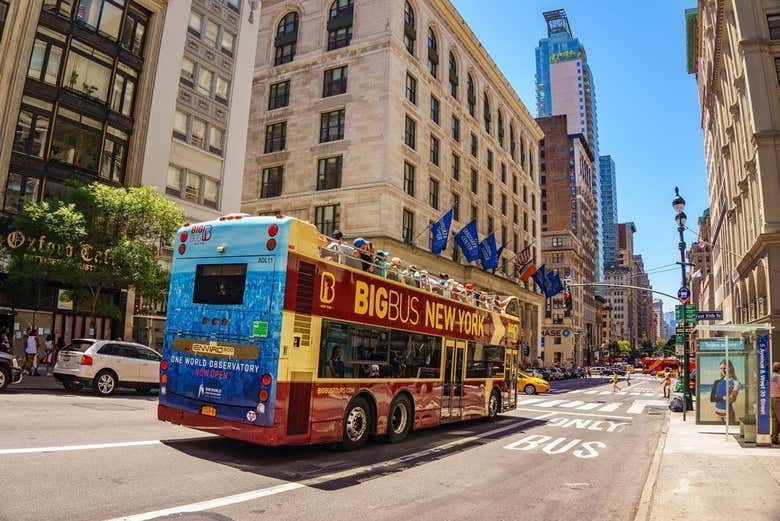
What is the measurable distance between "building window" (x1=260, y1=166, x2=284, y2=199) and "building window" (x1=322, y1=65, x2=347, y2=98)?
279 inches

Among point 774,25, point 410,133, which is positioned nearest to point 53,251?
point 410,133

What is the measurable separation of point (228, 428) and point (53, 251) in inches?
564

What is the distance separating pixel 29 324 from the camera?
76.9 feet

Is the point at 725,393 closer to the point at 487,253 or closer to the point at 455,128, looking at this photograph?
the point at 487,253

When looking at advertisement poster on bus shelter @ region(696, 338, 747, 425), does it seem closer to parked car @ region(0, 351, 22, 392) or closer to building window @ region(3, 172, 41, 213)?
parked car @ region(0, 351, 22, 392)

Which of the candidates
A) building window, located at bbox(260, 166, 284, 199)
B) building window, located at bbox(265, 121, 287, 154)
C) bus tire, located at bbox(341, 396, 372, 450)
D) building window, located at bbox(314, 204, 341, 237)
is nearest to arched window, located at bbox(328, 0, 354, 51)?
building window, located at bbox(265, 121, 287, 154)

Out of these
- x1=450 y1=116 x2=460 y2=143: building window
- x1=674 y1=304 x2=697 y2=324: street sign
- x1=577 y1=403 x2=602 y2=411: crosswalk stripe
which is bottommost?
x1=577 y1=403 x2=602 y2=411: crosswalk stripe

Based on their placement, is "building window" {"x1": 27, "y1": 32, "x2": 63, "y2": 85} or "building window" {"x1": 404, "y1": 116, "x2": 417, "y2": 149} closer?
"building window" {"x1": 27, "y1": 32, "x2": 63, "y2": 85}

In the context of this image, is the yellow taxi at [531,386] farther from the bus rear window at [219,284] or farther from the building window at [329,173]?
the bus rear window at [219,284]

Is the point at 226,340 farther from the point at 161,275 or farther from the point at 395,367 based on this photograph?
the point at 161,275

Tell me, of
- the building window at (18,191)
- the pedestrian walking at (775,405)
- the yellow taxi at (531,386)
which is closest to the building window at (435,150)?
the yellow taxi at (531,386)

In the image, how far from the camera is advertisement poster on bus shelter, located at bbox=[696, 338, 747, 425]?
13.7 meters

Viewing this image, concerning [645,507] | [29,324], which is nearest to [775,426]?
[645,507]

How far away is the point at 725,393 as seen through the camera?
1399 cm
